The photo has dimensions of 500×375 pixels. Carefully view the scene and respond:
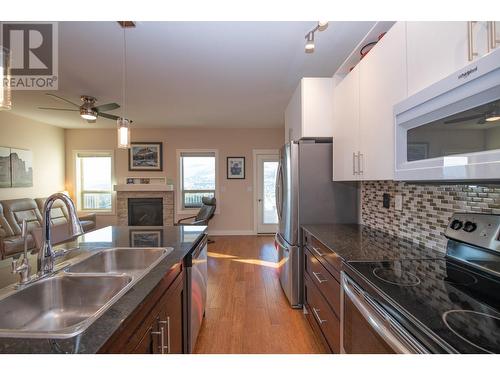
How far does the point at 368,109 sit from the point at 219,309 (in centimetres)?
220

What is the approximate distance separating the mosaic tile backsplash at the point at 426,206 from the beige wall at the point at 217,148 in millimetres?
3877

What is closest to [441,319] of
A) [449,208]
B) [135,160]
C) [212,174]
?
[449,208]

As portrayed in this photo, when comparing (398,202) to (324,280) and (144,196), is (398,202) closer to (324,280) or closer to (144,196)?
(324,280)

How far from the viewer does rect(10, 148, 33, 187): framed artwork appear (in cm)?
447

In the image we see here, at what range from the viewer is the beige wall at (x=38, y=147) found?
442 cm

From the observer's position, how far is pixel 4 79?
1131 millimetres

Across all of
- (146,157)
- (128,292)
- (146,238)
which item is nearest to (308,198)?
(146,238)

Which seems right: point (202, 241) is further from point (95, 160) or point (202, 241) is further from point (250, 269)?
point (95, 160)

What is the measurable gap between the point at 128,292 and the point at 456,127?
4.64 feet

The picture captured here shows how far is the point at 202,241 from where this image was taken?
206cm

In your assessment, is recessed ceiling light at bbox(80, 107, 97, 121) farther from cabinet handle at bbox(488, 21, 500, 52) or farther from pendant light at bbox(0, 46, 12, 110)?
cabinet handle at bbox(488, 21, 500, 52)

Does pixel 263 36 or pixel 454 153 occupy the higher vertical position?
pixel 263 36

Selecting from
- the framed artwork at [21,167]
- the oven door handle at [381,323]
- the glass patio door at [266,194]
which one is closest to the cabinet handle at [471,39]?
the oven door handle at [381,323]

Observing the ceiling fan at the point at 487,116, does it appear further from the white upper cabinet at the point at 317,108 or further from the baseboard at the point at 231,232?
the baseboard at the point at 231,232
